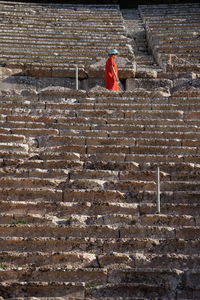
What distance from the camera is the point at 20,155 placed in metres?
7.59

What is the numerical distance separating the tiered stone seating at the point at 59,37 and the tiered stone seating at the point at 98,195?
2.56m

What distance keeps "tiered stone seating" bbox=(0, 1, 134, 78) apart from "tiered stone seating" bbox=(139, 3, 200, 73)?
65cm

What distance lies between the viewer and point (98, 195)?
266 inches

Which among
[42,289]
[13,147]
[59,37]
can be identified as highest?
[59,37]

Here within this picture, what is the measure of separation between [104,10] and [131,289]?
13.1 metres

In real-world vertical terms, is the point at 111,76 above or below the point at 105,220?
above

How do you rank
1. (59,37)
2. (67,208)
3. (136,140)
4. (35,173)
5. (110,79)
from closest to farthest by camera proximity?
(67,208) → (35,173) → (136,140) → (110,79) → (59,37)

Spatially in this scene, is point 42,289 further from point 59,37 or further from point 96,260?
point 59,37

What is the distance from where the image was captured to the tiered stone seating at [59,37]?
12109 millimetres

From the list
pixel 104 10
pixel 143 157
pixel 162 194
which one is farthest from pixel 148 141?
pixel 104 10

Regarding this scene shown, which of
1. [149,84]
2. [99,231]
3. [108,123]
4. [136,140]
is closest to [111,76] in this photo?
[149,84]

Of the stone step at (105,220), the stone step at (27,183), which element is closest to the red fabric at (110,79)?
the stone step at (27,183)

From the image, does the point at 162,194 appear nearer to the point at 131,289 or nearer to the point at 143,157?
the point at 143,157

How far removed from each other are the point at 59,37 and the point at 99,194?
840 centimetres
